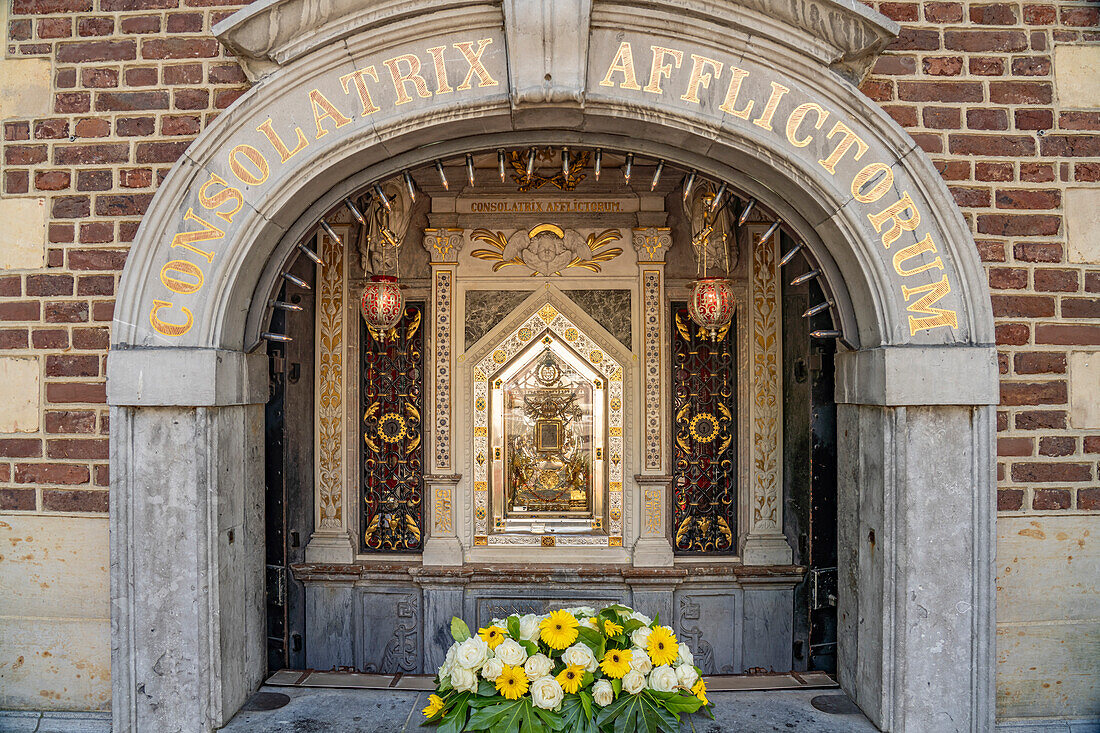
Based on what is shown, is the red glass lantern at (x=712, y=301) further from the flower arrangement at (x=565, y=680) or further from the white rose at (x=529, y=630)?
the white rose at (x=529, y=630)

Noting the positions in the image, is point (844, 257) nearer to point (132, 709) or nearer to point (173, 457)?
point (173, 457)

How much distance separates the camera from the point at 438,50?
2846 mm

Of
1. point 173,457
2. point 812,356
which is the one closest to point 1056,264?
point 812,356

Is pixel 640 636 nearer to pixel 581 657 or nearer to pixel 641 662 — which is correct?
pixel 641 662

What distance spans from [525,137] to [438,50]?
50cm

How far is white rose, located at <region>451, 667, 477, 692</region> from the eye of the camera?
2.57 metres

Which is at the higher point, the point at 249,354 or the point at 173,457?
the point at 249,354

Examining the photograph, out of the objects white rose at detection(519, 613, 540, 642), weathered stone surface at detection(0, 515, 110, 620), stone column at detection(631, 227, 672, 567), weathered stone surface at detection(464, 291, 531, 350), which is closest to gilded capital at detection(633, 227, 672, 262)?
stone column at detection(631, 227, 672, 567)

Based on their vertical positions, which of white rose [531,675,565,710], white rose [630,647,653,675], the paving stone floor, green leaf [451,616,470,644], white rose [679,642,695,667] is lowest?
the paving stone floor

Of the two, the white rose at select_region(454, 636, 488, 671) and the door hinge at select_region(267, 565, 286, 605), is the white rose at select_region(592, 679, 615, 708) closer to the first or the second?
the white rose at select_region(454, 636, 488, 671)

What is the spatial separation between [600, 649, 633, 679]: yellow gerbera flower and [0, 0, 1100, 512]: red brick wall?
1.67m

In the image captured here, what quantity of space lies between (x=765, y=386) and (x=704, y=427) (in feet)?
1.61

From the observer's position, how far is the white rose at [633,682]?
2533mm

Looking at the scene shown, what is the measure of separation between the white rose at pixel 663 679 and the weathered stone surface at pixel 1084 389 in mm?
1965
